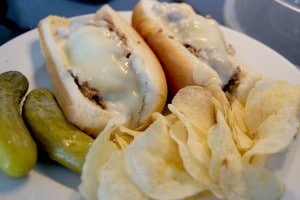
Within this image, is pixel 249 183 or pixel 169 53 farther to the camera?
pixel 169 53

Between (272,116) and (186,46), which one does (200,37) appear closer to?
(186,46)

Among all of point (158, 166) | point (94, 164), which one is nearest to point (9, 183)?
point (94, 164)

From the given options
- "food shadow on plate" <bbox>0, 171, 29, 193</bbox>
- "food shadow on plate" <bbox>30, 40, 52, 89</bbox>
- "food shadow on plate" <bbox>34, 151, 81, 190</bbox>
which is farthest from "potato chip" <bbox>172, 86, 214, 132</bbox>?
"food shadow on plate" <bbox>30, 40, 52, 89</bbox>

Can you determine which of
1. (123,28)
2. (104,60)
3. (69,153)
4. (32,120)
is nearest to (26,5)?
(123,28)

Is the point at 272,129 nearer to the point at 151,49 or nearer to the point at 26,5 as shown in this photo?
the point at 151,49

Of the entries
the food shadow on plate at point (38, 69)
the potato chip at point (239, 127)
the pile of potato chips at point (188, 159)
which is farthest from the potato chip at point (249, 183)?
the food shadow on plate at point (38, 69)

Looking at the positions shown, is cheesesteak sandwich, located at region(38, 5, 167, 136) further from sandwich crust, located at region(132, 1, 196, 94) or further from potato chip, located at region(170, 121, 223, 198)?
potato chip, located at region(170, 121, 223, 198)

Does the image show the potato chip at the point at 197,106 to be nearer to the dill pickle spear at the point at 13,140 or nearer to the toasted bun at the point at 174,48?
the toasted bun at the point at 174,48
